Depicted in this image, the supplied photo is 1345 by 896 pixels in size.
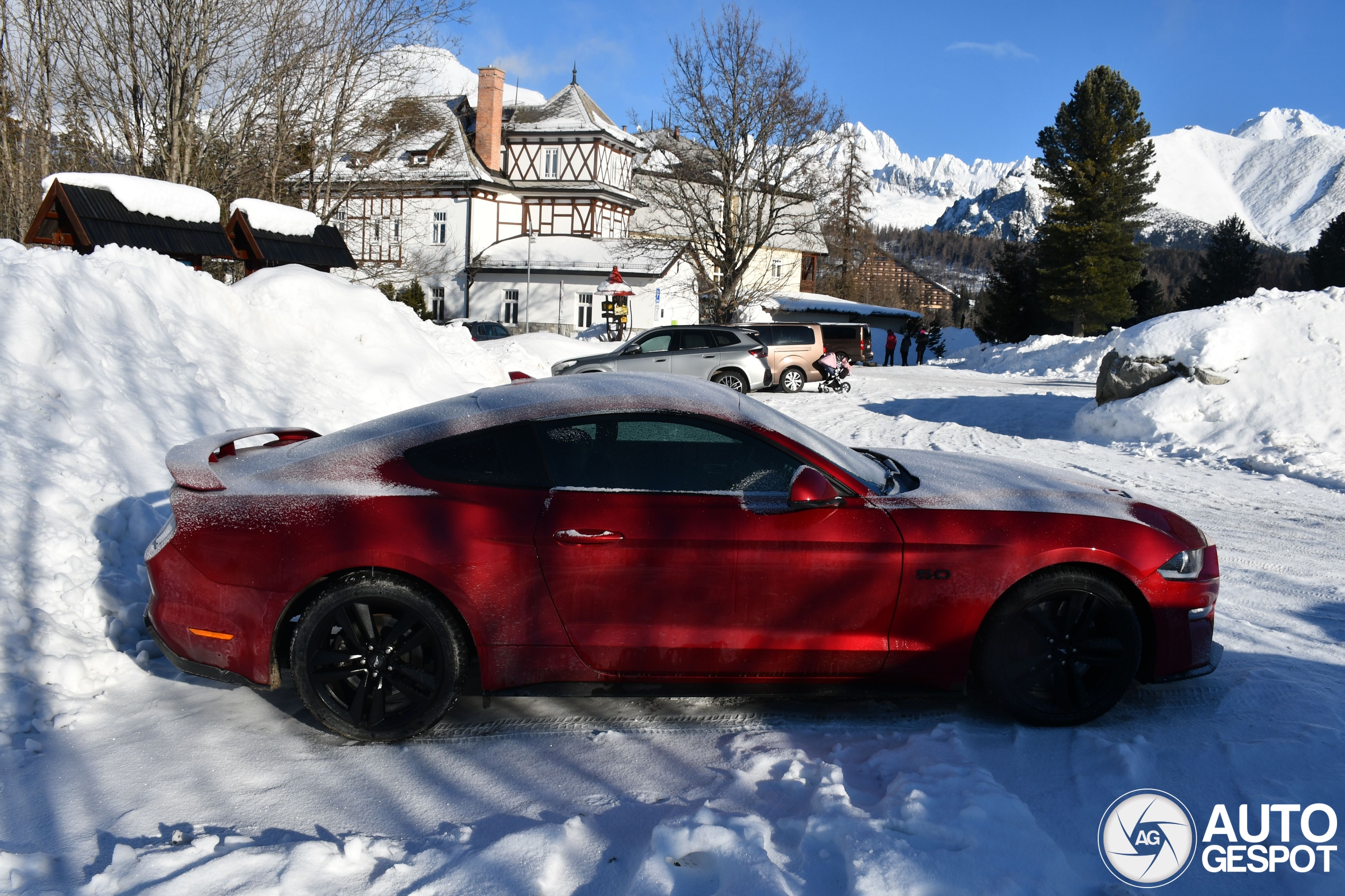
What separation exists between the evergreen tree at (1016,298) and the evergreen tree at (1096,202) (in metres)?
2.41

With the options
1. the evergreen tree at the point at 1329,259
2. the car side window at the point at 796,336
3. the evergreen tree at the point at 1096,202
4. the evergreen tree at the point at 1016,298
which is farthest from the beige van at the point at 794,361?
the evergreen tree at the point at 1329,259

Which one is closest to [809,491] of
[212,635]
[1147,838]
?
[1147,838]

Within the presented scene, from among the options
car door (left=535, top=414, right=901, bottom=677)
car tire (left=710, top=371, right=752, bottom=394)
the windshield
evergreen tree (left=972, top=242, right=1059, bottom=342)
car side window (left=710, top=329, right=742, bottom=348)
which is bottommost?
car door (left=535, top=414, right=901, bottom=677)

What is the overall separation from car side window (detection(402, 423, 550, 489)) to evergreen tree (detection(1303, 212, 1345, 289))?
184ft

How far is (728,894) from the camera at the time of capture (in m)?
2.44

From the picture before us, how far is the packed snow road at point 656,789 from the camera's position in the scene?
8.43ft

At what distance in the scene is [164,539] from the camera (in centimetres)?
361

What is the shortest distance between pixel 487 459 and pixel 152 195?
27.5 feet

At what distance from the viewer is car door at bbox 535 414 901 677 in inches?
134

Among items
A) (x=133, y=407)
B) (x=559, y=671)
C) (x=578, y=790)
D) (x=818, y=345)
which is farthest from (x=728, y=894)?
(x=818, y=345)

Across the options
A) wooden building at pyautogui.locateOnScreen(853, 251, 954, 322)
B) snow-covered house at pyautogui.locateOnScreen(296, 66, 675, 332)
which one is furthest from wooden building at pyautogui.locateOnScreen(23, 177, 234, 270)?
wooden building at pyautogui.locateOnScreen(853, 251, 954, 322)

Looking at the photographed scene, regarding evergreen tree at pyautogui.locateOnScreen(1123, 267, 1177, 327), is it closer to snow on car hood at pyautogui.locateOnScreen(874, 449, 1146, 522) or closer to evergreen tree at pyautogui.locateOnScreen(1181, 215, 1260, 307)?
evergreen tree at pyautogui.locateOnScreen(1181, 215, 1260, 307)

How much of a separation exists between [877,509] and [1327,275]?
5726 cm

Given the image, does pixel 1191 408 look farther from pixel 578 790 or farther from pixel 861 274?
pixel 861 274
